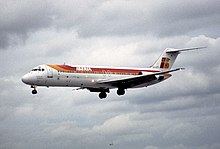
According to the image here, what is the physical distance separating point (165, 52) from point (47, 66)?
29568 mm

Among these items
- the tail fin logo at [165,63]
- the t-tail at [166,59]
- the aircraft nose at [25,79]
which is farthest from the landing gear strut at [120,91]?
the aircraft nose at [25,79]

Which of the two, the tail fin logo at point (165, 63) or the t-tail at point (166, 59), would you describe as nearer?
the t-tail at point (166, 59)

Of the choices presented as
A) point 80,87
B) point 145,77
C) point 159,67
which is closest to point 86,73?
point 80,87

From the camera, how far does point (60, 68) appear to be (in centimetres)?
9331

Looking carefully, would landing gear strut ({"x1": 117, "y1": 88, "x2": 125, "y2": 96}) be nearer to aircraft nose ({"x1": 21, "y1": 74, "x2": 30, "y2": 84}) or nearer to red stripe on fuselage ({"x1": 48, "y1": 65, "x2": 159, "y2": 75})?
red stripe on fuselage ({"x1": 48, "y1": 65, "x2": 159, "y2": 75})

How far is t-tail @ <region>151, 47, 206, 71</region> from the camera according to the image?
362 feet

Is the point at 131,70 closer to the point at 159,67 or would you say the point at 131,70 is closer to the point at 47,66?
the point at 159,67

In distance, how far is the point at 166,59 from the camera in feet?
365

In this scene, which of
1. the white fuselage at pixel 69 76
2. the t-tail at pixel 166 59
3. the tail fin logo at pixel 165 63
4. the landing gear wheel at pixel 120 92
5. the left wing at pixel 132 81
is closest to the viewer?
the white fuselage at pixel 69 76

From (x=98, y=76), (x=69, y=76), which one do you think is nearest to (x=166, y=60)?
(x=98, y=76)

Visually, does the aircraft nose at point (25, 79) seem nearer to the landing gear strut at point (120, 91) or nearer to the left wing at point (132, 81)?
the left wing at point (132, 81)

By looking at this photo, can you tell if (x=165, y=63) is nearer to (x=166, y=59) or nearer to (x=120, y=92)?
(x=166, y=59)

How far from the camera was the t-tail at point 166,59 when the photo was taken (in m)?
110

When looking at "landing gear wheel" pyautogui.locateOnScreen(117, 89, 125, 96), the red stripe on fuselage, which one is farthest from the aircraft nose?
"landing gear wheel" pyautogui.locateOnScreen(117, 89, 125, 96)
